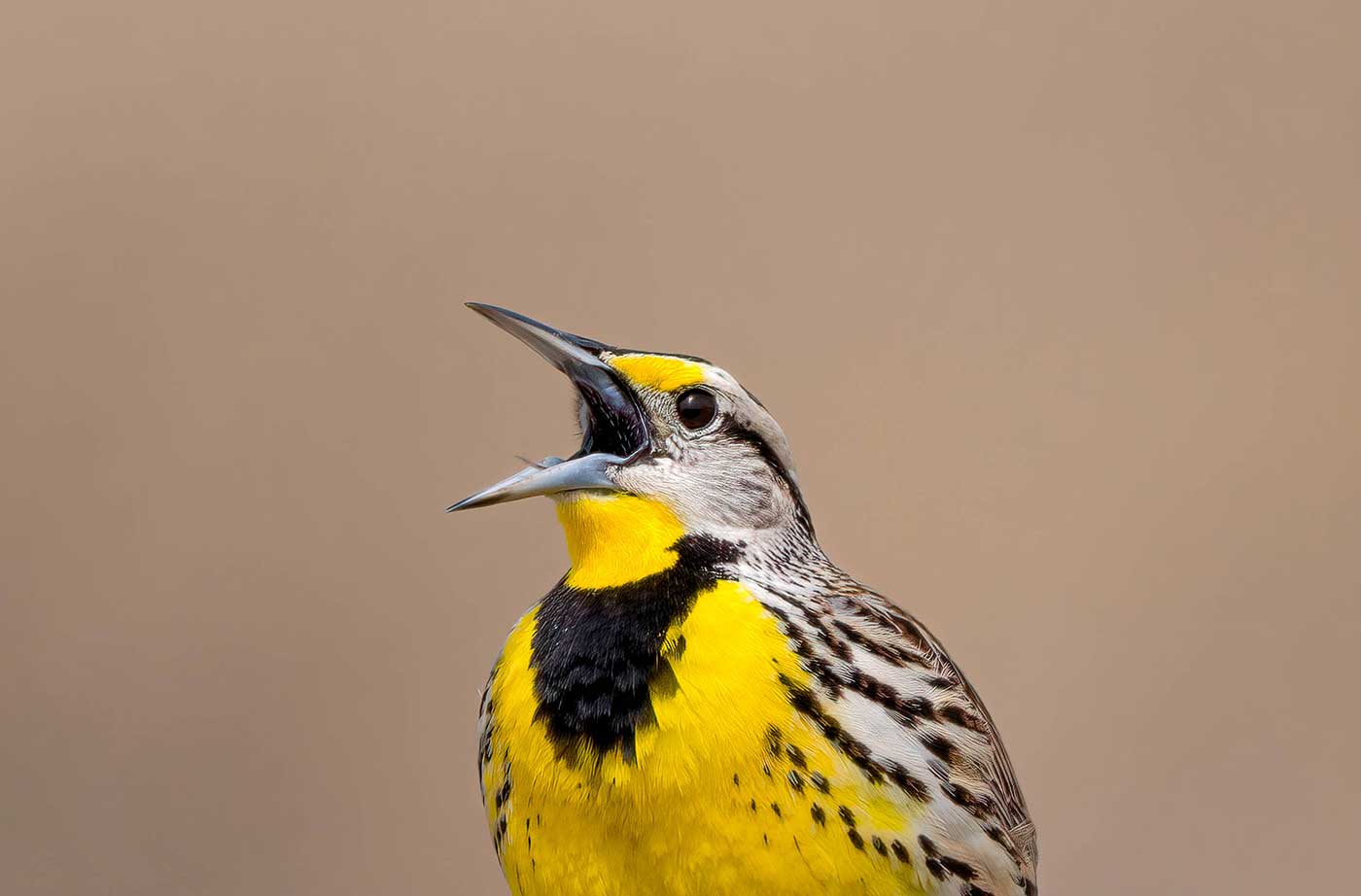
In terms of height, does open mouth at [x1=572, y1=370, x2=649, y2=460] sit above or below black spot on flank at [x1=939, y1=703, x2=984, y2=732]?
above

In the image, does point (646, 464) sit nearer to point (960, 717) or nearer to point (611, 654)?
point (611, 654)

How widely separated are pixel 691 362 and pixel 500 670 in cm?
33

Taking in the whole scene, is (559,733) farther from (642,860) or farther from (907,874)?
(907,874)

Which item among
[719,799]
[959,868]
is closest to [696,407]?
[719,799]

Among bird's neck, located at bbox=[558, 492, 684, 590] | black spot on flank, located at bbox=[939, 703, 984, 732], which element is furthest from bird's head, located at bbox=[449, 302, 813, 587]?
black spot on flank, located at bbox=[939, 703, 984, 732]

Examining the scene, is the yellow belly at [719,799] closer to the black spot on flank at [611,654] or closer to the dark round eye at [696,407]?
the black spot on flank at [611,654]

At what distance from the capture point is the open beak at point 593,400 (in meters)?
1.21

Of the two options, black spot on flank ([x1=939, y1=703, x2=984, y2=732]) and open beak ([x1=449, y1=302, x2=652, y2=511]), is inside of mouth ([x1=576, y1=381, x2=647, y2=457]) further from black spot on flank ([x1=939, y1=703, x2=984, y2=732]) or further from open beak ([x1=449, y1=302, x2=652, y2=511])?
black spot on flank ([x1=939, y1=703, x2=984, y2=732])

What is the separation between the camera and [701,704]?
1132mm

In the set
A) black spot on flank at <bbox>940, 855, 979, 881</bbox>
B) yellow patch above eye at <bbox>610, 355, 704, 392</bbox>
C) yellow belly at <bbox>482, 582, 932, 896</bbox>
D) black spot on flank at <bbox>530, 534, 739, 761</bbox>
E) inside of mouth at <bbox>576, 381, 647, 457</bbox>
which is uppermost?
yellow patch above eye at <bbox>610, 355, 704, 392</bbox>

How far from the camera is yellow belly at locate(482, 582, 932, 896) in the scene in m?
1.11

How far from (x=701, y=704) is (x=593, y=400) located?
11.9 inches

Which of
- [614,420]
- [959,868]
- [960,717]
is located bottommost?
[959,868]

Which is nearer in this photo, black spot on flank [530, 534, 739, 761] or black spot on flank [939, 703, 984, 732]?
black spot on flank [530, 534, 739, 761]
